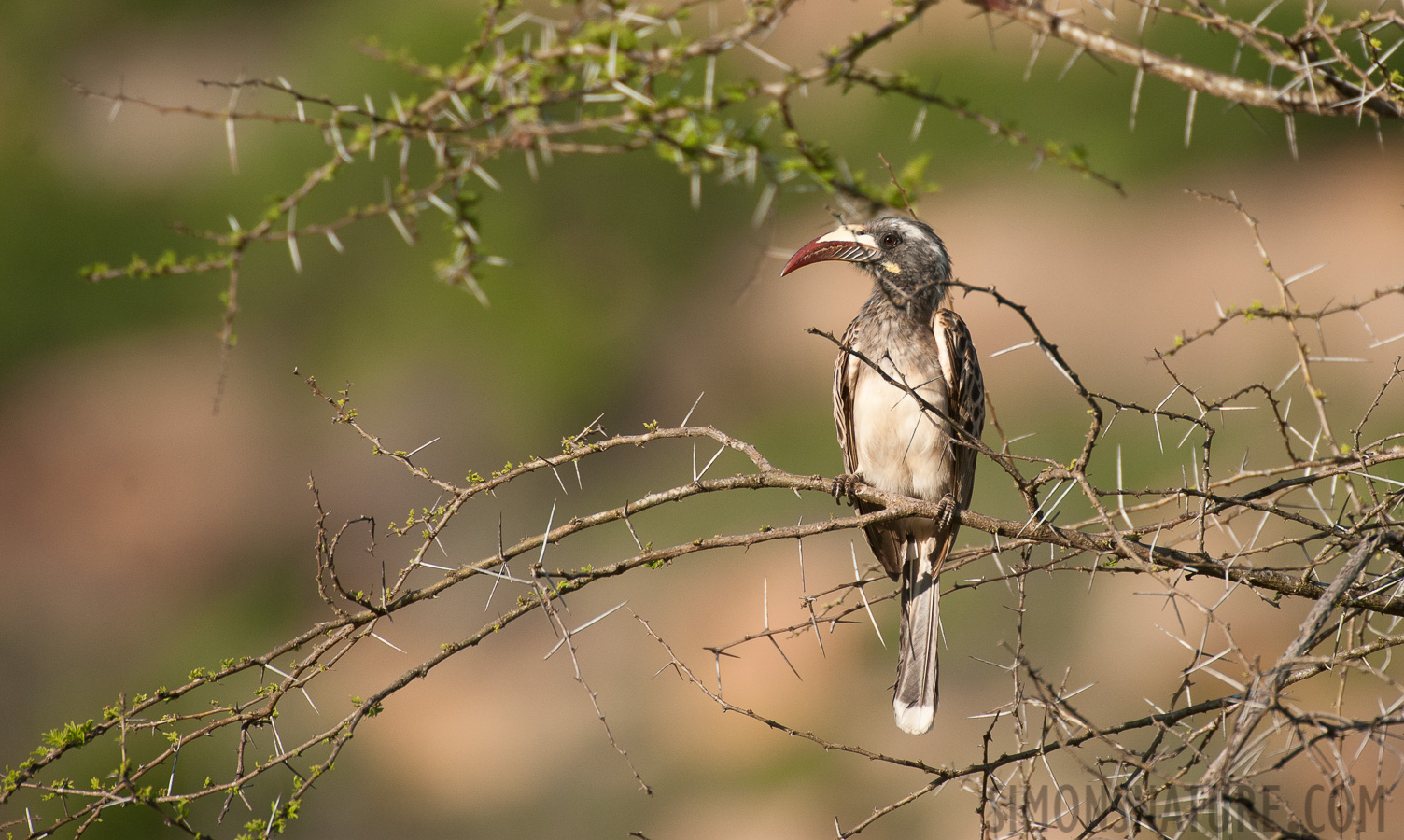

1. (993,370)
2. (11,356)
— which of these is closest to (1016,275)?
(993,370)

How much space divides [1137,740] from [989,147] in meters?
8.06

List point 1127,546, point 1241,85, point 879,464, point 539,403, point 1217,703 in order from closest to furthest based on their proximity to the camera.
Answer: point 1127,546 → point 1217,703 → point 1241,85 → point 879,464 → point 539,403

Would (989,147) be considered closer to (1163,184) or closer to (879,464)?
(1163,184)

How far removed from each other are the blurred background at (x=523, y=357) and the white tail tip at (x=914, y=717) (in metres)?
5.33

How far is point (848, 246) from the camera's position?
15.7ft

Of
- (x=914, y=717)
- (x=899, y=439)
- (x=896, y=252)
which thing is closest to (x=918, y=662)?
(x=914, y=717)

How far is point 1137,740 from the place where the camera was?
7.59 metres

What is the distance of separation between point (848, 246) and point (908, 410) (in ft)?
2.67

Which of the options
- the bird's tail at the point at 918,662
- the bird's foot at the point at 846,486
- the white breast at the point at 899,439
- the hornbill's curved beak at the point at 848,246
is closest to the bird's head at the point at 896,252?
the hornbill's curved beak at the point at 848,246

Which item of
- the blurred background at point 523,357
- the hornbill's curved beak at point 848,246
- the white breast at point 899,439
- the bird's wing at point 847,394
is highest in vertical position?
the blurred background at point 523,357

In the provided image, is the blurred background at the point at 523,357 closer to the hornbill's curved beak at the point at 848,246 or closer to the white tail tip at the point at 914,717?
the hornbill's curved beak at the point at 848,246

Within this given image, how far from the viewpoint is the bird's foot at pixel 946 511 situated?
3.69m

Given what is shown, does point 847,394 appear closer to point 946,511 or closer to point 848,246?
point 848,246

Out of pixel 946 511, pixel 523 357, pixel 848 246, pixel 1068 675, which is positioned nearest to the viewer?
pixel 1068 675
